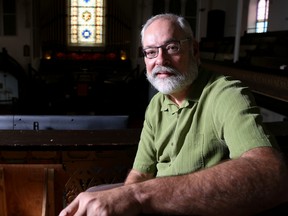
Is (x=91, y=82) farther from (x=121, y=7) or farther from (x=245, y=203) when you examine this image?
(x=245, y=203)

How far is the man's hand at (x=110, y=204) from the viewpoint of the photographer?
2.72 feet

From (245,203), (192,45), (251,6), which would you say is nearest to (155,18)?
(192,45)

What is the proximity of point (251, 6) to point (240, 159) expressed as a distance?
1089 cm

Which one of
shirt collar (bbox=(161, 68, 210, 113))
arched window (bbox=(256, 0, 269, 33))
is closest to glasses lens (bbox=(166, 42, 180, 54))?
shirt collar (bbox=(161, 68, 210, 113))

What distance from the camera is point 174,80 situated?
136 cm

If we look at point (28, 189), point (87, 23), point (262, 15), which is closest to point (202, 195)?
point (28, 189)

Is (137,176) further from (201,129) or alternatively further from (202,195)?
(202,195)

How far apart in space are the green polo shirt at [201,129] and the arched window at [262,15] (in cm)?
969

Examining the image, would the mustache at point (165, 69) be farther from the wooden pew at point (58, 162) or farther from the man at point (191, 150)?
the wooden pew at point (58, 162)

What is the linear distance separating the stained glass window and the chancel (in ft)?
0.11

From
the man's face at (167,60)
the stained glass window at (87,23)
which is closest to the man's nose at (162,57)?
the man's face at (167,60)

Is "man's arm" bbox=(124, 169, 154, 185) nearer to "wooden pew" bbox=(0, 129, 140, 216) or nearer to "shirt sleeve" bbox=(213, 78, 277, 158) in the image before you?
"wooden pew" bbox=(0, 129, 140, 216)

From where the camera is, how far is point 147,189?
0.86m

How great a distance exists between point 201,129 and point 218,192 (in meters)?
0.37
